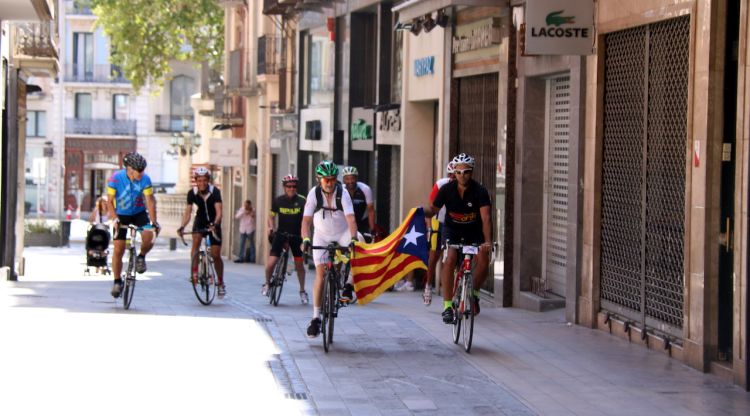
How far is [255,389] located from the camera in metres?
11.3

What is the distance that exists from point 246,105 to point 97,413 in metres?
37.6

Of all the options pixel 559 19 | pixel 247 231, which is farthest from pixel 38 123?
pixel 559 19

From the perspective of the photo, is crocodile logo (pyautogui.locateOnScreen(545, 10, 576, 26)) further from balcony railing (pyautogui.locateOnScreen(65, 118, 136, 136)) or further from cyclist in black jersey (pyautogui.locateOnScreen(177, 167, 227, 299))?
balcony railing (pyautogui.locateOnScreen(65, 118, 136, 136))

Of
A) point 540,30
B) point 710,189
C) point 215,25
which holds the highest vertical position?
point 215,25

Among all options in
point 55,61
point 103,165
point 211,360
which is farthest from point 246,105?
point 103,165

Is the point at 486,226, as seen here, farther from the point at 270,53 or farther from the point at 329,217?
the point at 270,53

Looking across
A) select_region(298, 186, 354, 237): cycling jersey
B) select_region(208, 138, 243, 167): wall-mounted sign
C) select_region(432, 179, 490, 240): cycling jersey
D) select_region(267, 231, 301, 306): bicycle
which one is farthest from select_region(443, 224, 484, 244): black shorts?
select_region(208, 138, 243, 167): wall-mounted sign

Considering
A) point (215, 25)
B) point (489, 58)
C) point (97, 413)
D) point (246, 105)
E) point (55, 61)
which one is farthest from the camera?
point (215, 25)

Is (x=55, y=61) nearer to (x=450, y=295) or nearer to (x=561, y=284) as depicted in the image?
(x=561, y=284)

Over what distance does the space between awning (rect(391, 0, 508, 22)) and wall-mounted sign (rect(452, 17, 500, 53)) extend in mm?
292

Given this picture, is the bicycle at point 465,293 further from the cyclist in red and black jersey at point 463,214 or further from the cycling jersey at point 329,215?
the cycling jersey at point 329,215

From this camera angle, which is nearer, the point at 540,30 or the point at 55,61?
the point at 540,30

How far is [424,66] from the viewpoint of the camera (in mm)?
24391

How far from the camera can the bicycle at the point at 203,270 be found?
18.8 meters
